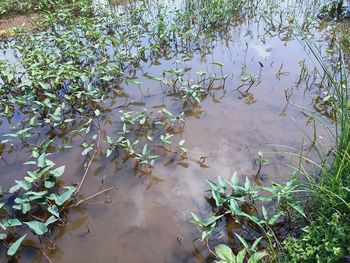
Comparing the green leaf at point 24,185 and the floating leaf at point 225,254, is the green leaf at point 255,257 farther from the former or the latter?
the green leaf at point 24,185

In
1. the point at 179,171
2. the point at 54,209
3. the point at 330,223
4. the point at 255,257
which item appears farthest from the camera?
the point at 179,171

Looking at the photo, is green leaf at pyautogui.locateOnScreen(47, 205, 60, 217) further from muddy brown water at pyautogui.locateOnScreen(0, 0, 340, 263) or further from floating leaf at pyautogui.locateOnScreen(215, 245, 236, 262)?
floating leaf at pyautogui.locateOnScreen(215, 245, 236, 262)

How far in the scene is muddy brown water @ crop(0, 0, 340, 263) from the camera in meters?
2.47

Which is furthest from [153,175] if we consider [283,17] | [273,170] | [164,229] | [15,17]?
[15,17]

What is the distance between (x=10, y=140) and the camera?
356 cm

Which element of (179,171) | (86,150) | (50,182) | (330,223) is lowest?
(179,171)

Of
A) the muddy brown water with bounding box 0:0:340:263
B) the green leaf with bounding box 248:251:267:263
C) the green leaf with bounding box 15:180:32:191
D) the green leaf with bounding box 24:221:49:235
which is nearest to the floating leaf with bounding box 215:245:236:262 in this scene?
the green leaf with bounding box 248:251:267:263

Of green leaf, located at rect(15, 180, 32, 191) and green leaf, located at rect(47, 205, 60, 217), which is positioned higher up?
green leaf, located at rect(15, 180, 32, 191)

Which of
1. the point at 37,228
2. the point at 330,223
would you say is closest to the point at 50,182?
the point at 37,228

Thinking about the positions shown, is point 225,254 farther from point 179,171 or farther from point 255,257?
point 179,171

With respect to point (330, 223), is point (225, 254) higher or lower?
lower

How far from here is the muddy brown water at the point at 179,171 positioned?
2467 mm

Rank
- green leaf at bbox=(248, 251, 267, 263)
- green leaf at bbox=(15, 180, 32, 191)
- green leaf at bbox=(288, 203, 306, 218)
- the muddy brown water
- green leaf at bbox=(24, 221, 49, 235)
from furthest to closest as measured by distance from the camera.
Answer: green leaf at bbox=(15, 180, 32, 191)
the muddy brown water
green leaf at bbox=(24, 221, 49, 235)
green leaf at bbox=(288, 203, 306, 218)
green leaf at bbox=(248, 251, 267, 263)

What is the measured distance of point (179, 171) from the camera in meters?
3.10
